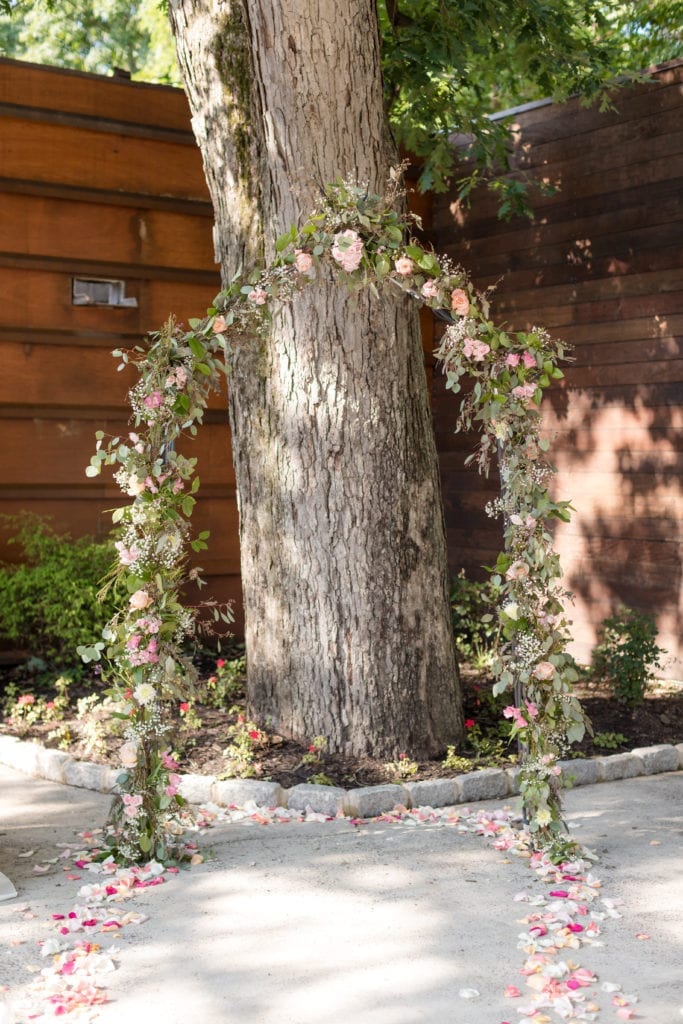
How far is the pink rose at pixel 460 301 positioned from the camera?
13.2 ft

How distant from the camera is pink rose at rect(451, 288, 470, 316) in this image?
13.2ft

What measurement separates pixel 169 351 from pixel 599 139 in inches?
166

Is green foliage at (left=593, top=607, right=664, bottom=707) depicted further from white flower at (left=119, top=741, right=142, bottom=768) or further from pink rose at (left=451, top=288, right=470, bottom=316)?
white flower at (left=119, top=741, right=142, bottom=768)

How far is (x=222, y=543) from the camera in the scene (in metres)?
7.62

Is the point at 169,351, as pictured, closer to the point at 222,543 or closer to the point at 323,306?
the point at 323,306

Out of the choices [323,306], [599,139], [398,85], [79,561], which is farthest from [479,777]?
[599,139]

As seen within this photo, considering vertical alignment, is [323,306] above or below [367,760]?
above

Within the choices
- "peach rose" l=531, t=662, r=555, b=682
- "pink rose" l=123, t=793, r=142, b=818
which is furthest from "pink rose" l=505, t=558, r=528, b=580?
"pink rose" l=123, t=793, r=142, b=818

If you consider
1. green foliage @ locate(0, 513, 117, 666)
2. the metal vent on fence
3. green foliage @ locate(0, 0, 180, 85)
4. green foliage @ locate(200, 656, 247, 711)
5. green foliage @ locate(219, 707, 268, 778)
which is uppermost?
green foliage @ locate(0, 0, 180, 85)

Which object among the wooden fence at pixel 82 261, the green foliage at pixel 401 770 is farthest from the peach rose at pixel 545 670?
the wooden fence at pixel 82 261

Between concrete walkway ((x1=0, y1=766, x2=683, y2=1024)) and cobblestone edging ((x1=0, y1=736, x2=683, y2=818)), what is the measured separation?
0.13m

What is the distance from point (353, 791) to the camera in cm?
477

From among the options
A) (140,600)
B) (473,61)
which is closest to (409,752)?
(140,600)

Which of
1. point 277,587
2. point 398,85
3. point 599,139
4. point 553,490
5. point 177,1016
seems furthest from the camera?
point 553,490
